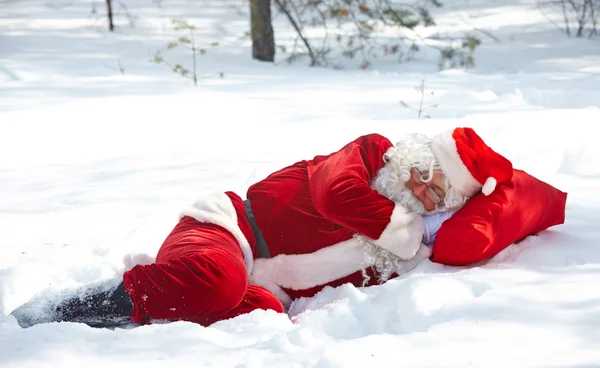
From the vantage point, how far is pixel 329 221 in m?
2.57

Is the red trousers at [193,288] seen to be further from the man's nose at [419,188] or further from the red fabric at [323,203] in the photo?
the man's nose at [419,188]

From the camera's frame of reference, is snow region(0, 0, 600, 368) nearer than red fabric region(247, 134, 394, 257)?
Yes

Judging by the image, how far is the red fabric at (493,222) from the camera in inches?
95.0

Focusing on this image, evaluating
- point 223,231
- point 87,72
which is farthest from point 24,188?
point 87,72

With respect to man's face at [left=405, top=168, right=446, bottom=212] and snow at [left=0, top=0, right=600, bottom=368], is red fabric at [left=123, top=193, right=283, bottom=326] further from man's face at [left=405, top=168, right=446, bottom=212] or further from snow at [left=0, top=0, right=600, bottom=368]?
man's face at [left=405, top=168, right=446, bottom=212]

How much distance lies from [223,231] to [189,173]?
1.20 meters

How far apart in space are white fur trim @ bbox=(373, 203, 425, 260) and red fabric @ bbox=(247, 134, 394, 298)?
0.08 ft

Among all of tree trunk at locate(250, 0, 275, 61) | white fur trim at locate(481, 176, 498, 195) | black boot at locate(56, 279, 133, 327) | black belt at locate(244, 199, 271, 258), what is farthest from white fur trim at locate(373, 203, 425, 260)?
tree trunk at locate(250, 0, 275, 61)

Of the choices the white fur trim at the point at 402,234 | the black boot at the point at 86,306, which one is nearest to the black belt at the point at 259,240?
the white fur trim at the point at 402,234

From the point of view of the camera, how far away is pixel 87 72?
6781 mm

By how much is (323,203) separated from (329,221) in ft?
0.43

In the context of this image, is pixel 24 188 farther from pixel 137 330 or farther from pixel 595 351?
pixel 595 351

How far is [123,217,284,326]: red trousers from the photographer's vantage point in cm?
219

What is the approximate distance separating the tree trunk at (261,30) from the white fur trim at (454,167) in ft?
19.3
